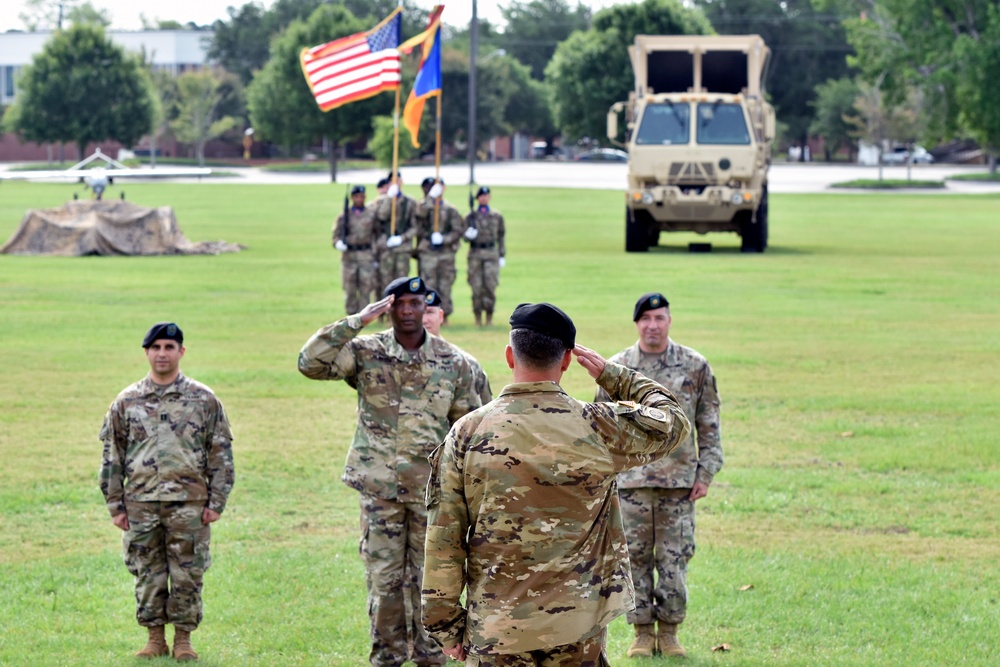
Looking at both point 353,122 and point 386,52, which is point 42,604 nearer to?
point 386,52

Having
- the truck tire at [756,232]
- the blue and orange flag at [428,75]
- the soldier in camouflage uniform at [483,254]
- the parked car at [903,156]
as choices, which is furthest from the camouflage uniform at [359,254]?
the parked car at [903,156]

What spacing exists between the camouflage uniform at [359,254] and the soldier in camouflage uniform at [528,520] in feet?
49.9

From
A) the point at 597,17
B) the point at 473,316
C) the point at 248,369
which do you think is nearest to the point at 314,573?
the point at 248,369

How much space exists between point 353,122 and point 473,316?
2632 inches

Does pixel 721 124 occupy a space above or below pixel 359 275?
above

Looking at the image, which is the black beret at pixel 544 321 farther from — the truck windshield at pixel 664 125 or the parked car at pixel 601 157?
the parked car at pixel 601 157

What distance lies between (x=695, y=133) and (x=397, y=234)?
44.6ft

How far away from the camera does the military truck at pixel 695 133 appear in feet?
105

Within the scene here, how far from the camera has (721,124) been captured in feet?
106

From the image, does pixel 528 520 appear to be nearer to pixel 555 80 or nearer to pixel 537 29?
pixel 555 80

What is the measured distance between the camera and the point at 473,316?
2239 centimetres

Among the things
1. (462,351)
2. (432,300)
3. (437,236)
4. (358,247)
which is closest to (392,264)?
(358,247)

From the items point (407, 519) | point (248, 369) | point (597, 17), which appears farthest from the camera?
point (597, 17)

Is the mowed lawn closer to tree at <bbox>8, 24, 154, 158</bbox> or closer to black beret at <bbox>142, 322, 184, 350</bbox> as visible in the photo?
black beret at <bbox>142, 322, 184, 350</bbox>
